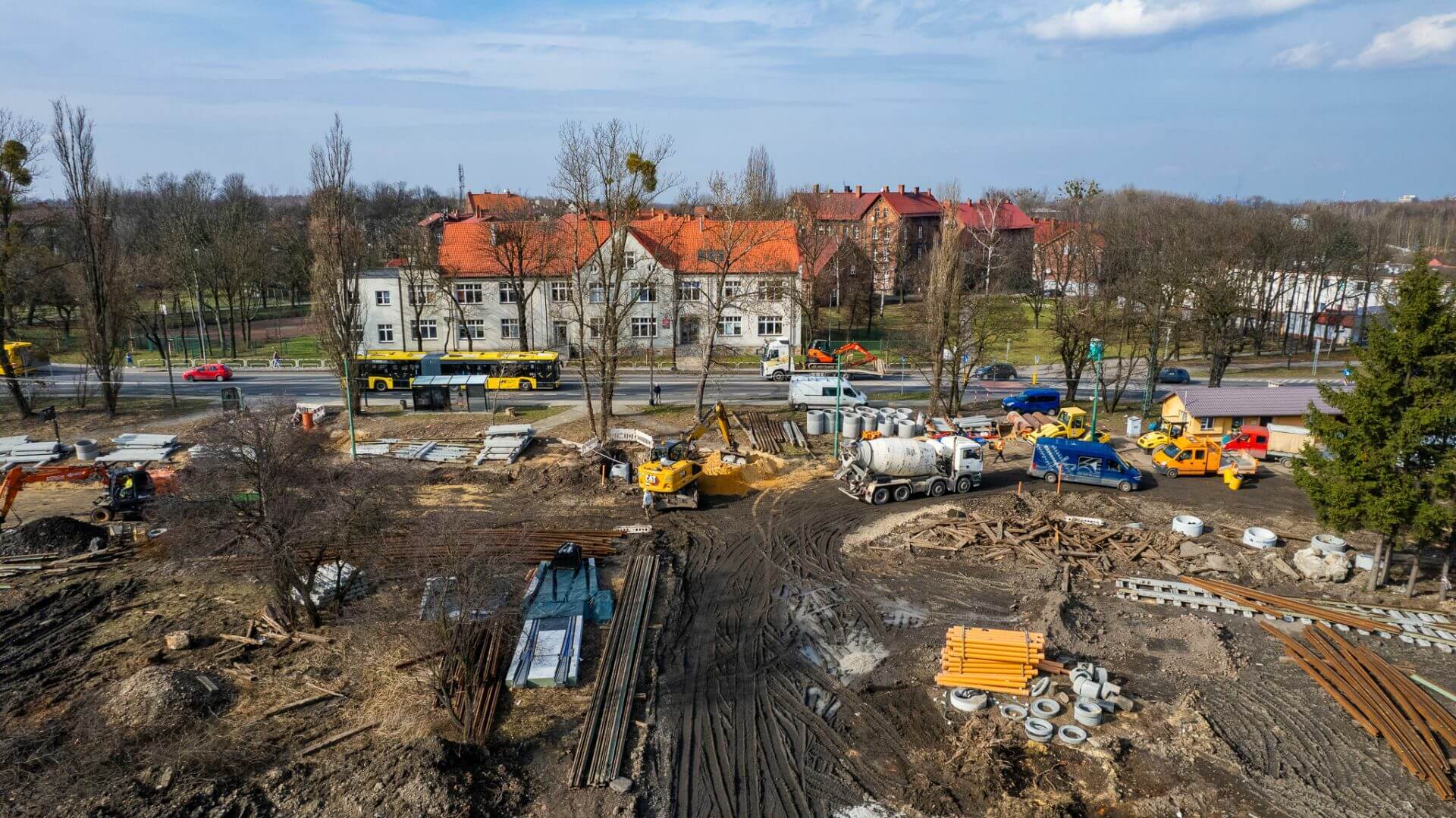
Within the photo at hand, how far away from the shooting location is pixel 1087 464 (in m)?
30.3

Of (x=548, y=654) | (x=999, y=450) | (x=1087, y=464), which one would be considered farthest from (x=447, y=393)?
(x=1087, y=464)

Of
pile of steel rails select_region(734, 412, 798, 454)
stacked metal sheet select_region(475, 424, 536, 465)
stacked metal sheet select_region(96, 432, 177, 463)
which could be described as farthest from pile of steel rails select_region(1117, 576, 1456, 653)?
stacked metal sheet select_region(96, 432, 177, 463)

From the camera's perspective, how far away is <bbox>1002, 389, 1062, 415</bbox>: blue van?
40.6 metres


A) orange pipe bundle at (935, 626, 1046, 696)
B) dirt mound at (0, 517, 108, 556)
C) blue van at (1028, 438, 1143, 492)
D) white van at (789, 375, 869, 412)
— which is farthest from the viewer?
white van at (789, 375, 869, 412)

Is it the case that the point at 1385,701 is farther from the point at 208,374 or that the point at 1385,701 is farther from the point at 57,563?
the point at 208,374

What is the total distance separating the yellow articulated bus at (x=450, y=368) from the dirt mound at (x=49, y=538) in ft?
65.4

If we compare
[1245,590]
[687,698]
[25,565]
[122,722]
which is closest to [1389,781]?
Result: [1245,590]

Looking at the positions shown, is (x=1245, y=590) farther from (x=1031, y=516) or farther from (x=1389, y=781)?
(x=1389, y=781)

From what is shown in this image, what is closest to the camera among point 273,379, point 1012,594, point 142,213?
point 1012,594

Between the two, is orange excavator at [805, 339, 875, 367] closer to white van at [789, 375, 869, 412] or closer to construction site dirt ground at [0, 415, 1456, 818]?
white van at [789, 375, 869, 412]

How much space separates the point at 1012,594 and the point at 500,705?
12786mm

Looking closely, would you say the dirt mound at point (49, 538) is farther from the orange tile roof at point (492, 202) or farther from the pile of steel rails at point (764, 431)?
the orange tile roof at point (492, 202)

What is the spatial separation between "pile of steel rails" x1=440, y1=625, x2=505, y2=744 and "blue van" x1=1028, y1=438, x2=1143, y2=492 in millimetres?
20716

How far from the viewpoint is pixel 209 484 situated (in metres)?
18.1
